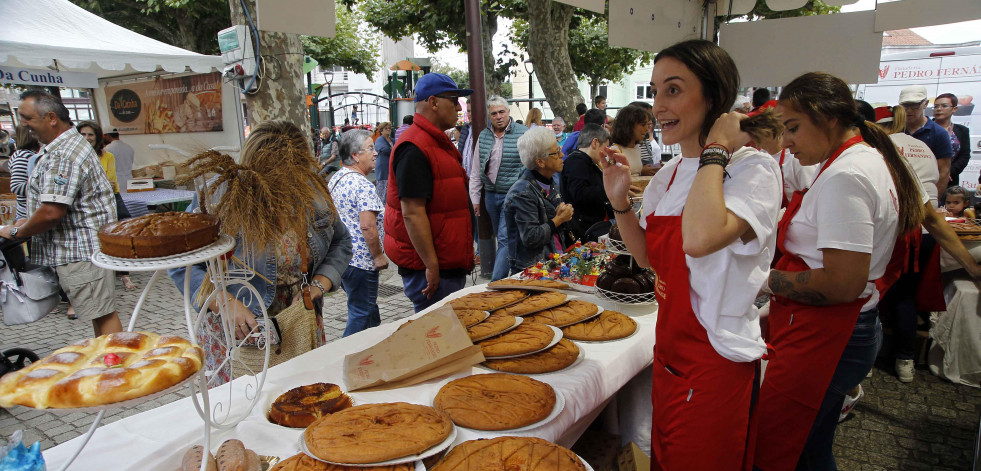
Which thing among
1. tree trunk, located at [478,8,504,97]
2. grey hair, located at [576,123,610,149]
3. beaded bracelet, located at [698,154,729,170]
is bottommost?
beaded bracelet, located at [698,154,729,170]

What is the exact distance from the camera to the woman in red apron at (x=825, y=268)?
193 cm

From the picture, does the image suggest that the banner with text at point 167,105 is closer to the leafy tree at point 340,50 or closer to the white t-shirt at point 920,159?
the white t-shirt at point 920,159

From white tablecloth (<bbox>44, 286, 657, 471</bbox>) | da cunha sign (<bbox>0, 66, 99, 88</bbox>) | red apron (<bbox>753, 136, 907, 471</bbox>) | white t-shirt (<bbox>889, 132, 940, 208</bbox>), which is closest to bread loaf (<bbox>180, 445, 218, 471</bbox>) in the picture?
white tablecloth (<bbox>44, 286, 657, 471</bbox>)

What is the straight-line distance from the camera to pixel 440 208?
3.25m

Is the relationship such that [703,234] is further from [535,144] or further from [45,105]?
[45,105]

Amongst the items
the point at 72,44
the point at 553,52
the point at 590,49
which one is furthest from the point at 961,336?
the point at 590,49

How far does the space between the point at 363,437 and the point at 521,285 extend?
1554 mm

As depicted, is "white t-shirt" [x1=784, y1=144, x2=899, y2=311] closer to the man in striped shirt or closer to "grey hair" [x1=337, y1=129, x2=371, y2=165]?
"grey hair" [x1=337, y1=129, x2=371, y2=165]

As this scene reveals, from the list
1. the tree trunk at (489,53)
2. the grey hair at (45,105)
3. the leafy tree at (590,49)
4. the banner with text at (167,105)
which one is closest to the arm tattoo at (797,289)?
the grey hair at (45,105)

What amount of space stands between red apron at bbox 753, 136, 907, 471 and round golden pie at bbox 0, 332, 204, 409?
2.03m

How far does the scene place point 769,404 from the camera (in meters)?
2.17

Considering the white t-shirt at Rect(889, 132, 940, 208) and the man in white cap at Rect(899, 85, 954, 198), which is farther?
the man in white cap at Rect(899, 85, 954, 198)

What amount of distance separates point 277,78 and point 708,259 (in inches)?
134

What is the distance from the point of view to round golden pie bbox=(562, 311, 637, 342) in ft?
7.50
